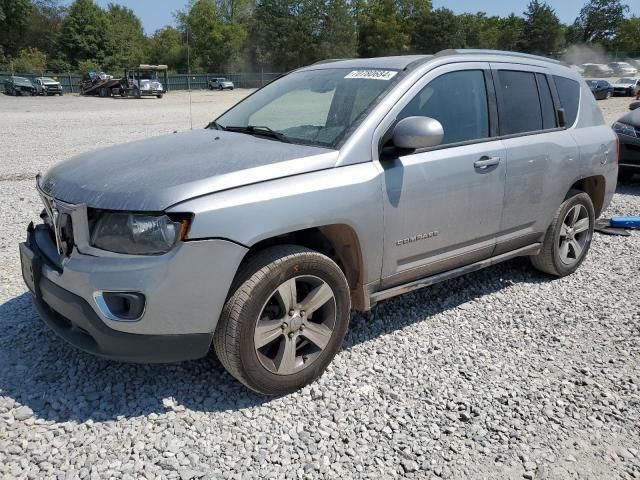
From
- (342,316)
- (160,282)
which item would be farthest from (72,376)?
(342,316)

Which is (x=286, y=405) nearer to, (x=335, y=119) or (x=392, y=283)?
(x=392, y=283)

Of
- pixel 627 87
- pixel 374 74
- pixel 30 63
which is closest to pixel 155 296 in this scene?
pixel 374 74

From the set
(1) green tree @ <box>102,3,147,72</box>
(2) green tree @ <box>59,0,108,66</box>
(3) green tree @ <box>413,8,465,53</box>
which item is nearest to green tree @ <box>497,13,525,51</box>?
(3) green tree @ <box>413,8,465,53</box>

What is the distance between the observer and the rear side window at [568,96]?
4691 mm

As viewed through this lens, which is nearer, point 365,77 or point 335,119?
point 335,119

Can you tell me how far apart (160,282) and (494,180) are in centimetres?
242

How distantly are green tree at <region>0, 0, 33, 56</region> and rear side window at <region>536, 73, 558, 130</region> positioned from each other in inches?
3484

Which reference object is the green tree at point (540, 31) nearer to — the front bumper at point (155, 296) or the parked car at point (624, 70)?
the parked car at point (624, 70)

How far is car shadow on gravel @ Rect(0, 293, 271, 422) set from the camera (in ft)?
9.82

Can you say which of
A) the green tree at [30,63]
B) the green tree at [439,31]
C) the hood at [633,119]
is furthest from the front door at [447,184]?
the green tree at [439,31]

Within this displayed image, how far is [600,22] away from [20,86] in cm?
9575

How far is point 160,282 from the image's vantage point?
2629mm

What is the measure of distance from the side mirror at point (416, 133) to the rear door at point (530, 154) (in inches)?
41.1

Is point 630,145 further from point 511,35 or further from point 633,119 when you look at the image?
point 511,35
